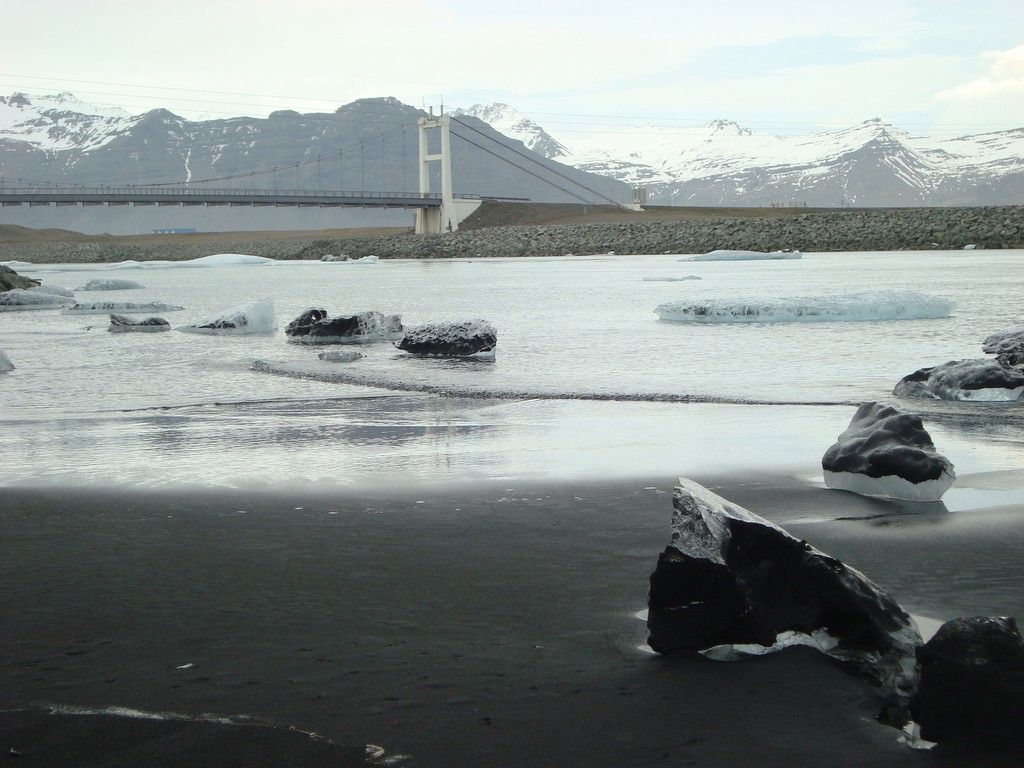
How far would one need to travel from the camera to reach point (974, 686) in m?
2.11

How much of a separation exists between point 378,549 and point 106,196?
83.5 metres

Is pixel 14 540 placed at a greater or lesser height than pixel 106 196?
lesser

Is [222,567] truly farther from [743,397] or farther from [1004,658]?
[743,397]

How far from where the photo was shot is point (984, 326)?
38.6 feet

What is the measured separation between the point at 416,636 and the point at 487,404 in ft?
14.3

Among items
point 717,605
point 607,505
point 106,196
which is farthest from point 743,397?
point 106,196

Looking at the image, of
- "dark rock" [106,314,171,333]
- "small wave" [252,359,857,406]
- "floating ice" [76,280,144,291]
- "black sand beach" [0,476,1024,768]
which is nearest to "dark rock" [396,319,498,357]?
"small wave" [252,359,857,406]

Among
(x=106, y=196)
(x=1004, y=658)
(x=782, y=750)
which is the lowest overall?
(x=782, y=750)

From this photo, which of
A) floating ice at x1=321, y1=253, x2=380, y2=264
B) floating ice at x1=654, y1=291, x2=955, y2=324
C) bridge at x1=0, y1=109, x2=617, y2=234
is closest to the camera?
floating ice at x1=654, y1=291, x2=955, y2=324

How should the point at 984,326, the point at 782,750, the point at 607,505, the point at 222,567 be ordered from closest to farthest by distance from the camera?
the point at 782,750, the point at 222,567, the point at 607,505, the point at 984,326

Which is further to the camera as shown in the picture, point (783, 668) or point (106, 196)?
point (106, 196)

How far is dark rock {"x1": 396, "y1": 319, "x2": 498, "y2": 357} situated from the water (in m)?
0.18

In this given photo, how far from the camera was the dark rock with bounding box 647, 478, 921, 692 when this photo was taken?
8.19 feet

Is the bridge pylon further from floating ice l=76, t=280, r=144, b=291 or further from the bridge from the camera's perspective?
floating ice l=76, t=280, r=144, b=291
